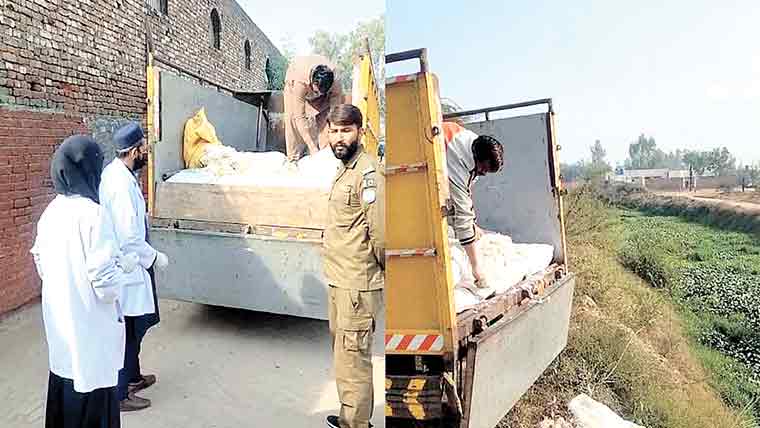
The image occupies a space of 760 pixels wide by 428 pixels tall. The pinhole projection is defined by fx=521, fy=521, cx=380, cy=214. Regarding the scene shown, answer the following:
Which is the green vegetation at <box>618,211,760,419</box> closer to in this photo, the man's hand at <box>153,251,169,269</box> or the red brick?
the man's hand at <box>153,251,169,269</box>

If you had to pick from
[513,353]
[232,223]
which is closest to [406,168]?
[232,223]

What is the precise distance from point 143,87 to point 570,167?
1.80 metres

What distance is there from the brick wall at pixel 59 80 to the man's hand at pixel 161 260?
221mm

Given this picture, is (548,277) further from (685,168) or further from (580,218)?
(685,168)

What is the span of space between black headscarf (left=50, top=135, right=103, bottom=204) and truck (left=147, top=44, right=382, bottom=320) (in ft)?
0.33

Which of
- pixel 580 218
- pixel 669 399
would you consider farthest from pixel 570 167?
pixel 669 399

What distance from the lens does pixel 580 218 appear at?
104 inches

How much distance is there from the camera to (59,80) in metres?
1.07

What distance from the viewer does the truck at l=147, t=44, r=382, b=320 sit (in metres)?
0.98

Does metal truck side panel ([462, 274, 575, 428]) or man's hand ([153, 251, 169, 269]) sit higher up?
man's hand ([153, 251, 169, 269])

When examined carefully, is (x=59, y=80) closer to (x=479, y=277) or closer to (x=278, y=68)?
(x=278, y=68)

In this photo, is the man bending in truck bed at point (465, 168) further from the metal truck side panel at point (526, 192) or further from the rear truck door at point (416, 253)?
the metal truck side panel at point (526, 192)

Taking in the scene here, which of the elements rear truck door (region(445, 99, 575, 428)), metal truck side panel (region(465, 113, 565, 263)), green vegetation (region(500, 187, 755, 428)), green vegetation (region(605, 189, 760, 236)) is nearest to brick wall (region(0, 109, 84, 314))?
rear truck door (region(445, 99, 575, 428))

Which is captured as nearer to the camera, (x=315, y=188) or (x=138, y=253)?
(x=315, y=188)
